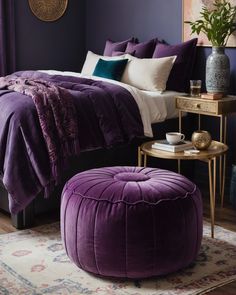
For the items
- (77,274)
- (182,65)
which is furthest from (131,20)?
(77,274)

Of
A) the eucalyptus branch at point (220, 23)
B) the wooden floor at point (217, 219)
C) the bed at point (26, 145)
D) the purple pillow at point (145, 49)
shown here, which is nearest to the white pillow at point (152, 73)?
the purple pillow at point (145, 49)

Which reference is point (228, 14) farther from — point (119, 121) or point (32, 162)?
point (32, 162)

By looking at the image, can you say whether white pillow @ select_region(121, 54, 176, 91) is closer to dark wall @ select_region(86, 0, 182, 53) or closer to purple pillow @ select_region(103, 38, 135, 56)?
dark wall @ select_region(86, 0, 182, 53)

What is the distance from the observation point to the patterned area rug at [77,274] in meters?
2.52

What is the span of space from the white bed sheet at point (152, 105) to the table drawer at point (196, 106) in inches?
4.6

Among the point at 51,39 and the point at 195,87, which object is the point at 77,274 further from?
the point at 51,39

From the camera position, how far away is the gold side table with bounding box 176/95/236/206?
3.77 m

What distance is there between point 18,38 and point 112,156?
7.87 feet

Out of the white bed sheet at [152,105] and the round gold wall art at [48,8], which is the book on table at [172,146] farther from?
the round gold wall art at [48,8]

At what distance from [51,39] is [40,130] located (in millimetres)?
2772

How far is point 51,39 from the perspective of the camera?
586 cm

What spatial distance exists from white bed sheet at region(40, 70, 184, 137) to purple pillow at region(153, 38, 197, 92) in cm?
10

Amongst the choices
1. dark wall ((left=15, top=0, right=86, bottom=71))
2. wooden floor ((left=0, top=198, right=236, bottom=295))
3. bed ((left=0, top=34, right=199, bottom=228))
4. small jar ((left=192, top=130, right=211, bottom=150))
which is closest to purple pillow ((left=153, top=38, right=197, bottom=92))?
bed ((left=0, top=34, right=199, bottom=228))

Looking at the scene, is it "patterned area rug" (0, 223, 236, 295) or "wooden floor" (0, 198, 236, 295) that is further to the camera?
"wooden floor" (0, 198, 236, 295)
